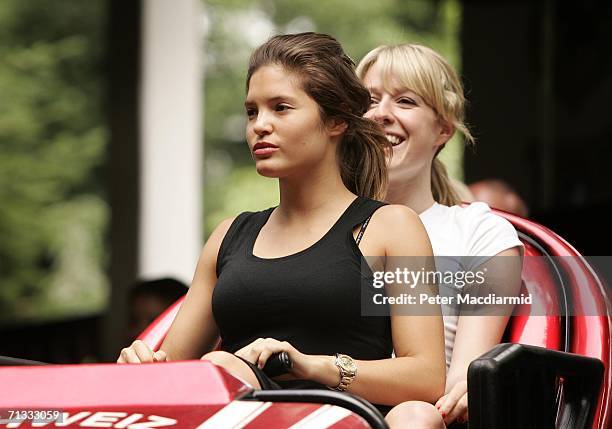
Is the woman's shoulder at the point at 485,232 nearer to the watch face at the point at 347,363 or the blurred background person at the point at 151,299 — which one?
the watch face at the point at 347,363

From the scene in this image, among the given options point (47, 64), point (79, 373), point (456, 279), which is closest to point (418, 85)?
point (456, 279)

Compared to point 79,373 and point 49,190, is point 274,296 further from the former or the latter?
point 49,190

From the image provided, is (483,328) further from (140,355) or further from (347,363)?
(140,355)

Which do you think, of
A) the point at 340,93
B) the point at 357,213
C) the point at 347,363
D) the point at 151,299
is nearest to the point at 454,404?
the point at 347,363

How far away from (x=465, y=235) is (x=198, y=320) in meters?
0.67

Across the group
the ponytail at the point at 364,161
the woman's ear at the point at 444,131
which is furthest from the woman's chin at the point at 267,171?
the woman's ear at the point at 444,131

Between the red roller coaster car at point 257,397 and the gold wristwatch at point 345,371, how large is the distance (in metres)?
0.20

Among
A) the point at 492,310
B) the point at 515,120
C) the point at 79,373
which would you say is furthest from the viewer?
the point at 515,120

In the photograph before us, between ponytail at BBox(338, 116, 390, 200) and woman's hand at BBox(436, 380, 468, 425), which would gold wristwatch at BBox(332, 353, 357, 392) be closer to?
woman's hand at BBox(436, 380, 468, 425)

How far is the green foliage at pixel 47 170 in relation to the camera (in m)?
12.5

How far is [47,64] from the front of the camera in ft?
41.8

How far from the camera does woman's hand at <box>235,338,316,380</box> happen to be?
1.93 metres

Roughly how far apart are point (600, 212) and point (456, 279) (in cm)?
376

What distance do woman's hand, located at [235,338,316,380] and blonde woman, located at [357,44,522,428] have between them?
646mm
